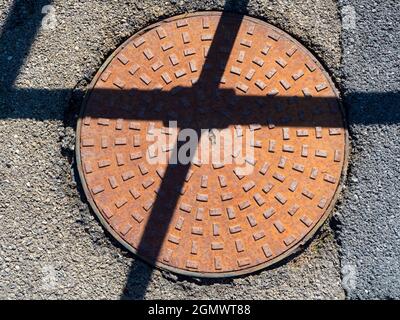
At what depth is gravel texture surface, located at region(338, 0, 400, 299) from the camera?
3.39m

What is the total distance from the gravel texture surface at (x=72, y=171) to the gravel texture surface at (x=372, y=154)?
0.02m

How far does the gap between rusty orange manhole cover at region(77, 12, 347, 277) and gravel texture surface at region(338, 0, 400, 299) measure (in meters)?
0.13

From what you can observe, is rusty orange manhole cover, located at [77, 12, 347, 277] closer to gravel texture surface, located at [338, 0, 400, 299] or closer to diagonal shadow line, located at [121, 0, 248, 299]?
diagonal shadow line, located at [121, 0, 248, 299]

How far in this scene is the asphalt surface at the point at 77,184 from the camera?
3.38 metres

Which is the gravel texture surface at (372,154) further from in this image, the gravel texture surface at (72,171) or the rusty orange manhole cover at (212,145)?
the rusty orange manhole cover at (212,145)

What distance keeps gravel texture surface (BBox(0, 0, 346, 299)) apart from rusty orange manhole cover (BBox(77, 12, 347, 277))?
93 millimetres

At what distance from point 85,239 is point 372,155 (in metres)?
1.85

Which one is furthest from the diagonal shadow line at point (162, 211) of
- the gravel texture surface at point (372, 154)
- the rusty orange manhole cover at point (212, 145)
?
the gravel texture surface at point (372, 154)

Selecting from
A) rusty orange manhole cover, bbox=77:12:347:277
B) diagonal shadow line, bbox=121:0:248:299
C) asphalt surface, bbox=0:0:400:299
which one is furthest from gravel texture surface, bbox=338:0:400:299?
diagonal shadow line, bbox=121:0:248:299

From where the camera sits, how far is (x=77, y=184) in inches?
139

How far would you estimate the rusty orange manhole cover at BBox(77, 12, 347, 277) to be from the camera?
3400 mm

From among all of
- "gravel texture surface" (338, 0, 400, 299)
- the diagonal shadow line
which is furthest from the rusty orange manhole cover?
"gravel texture surface" (338, 0, 400, 299)
